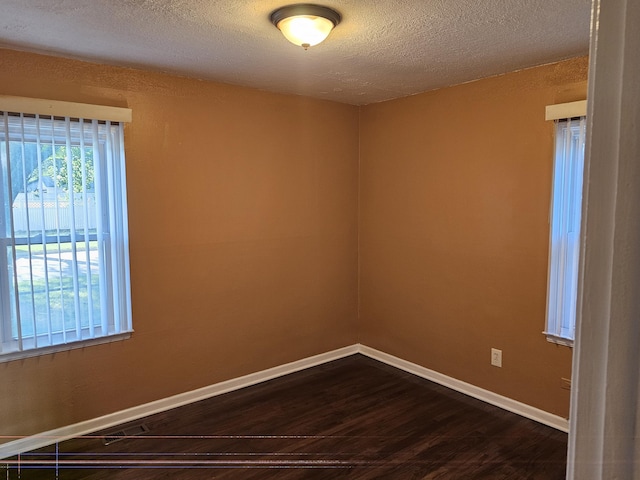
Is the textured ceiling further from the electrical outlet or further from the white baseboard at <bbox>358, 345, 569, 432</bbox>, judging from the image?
the white baseboard at <bbox>358, 345, 569, 432</bbox>

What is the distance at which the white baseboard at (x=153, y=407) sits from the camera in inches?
99.0

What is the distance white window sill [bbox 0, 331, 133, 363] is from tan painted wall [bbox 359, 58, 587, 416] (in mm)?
2065

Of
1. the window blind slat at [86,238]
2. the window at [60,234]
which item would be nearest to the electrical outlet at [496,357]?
the window at [60,234]

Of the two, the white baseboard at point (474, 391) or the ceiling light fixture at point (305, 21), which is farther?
the white baseboard at point (474, 391)

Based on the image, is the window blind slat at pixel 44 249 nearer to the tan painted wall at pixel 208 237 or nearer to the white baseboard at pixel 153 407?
the tan painted wall at pixel 208 237

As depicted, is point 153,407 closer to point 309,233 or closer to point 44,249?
point 44,249

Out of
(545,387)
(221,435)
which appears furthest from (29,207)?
(545,387)

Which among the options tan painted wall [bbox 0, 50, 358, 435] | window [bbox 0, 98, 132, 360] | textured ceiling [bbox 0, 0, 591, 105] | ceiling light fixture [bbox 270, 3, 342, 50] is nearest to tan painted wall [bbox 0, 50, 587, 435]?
tan painted wall [bbox 0, 50, 358, 435]

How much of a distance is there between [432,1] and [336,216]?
2170mm

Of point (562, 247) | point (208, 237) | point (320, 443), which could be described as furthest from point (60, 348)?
point (562, 247)

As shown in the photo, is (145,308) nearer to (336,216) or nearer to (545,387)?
(336,216)

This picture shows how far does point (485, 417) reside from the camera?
2895 mm

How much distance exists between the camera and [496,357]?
10.0 feet

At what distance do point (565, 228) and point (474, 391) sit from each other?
1325 millimetres
